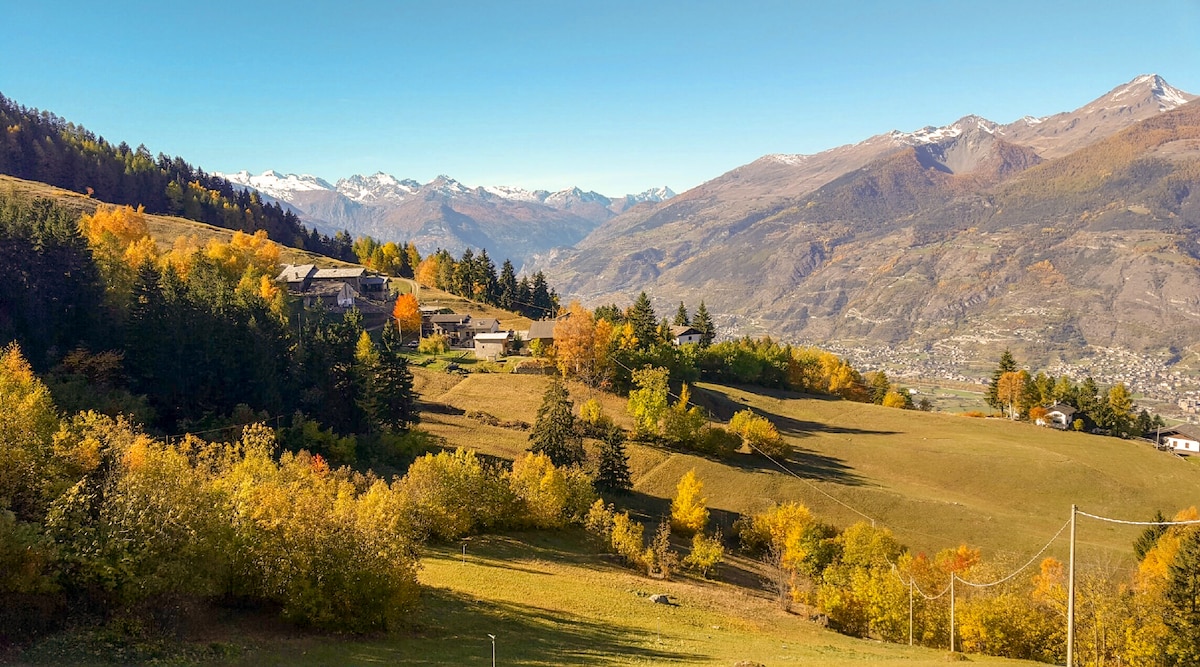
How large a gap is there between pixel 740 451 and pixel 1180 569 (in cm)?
5154

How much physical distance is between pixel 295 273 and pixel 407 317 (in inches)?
1228

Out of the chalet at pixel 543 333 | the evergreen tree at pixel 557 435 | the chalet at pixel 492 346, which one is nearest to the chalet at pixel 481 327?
the chalet at pixel 492 346

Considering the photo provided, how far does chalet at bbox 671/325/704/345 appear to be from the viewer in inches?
6186

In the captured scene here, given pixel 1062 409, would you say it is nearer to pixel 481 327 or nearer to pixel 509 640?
pixel 481 327

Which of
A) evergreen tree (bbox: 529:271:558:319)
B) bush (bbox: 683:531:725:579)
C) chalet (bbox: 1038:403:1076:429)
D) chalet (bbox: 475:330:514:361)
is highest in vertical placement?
evergreen tree (bbox: 529:271:558:319)

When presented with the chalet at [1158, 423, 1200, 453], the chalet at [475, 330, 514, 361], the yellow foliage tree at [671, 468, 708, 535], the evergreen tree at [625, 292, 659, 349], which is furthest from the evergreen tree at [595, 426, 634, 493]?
the chalet at [1158, 423, 1200, 453]

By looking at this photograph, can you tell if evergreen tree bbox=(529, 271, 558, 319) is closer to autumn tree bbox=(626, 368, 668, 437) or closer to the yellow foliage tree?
autumn tree bbox=(626, 368, 668, 437)

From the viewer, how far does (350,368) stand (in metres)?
80.6

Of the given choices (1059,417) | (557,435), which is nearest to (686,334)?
(1059,417)

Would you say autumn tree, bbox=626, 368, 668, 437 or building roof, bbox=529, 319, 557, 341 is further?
building roof, bbox=529, 319, 557, 341

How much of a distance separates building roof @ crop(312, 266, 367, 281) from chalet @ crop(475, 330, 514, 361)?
155 ft

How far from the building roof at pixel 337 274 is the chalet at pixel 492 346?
4727 cm

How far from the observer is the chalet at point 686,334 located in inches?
6186

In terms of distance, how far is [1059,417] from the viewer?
5133 inches
